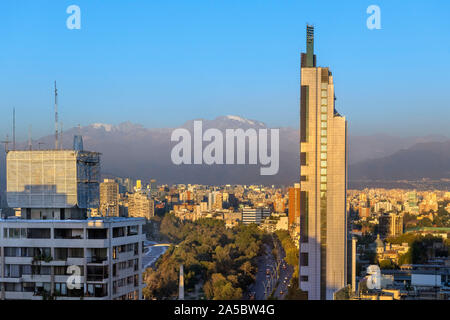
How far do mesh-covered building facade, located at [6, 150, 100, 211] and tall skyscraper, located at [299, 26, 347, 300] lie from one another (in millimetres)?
2635

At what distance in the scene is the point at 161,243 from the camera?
21.1 meters

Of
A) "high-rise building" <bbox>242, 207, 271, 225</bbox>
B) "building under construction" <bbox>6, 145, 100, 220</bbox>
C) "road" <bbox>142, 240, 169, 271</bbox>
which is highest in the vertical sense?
"building under construction" <bbox>6, 145, 100, 220</bbox>

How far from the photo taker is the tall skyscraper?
24.3 ft

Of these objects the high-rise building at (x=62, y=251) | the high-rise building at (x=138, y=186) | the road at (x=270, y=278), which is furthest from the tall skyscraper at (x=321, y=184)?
the high-rise building at (x=138, y=186)

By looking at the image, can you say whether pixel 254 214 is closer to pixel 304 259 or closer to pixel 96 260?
pixel 304 259

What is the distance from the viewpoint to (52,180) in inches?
276

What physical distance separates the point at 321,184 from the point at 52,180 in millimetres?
3257

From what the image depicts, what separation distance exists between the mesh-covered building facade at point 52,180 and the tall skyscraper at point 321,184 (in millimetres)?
2635

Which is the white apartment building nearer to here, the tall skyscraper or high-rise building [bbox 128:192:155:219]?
the tall skyscraper

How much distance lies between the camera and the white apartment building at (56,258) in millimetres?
6340

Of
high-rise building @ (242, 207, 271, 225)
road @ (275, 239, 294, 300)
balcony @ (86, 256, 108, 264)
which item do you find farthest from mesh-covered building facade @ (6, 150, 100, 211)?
high-rise building @ (242, 207, 271, 225)

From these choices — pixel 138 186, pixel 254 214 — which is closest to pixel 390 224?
pixel 254 214

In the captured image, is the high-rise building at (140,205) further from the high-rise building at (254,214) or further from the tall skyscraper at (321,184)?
the tall skyscraper at (321,184)
